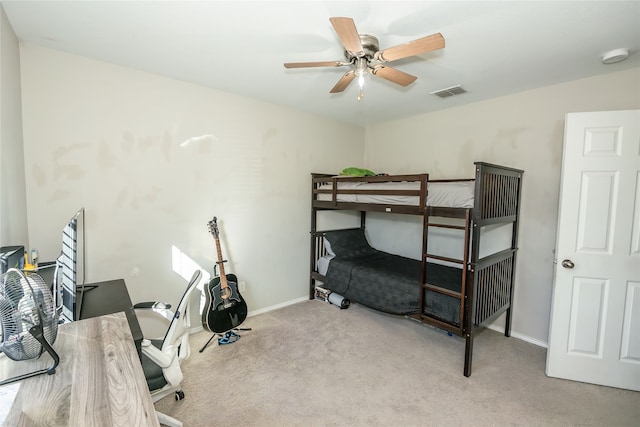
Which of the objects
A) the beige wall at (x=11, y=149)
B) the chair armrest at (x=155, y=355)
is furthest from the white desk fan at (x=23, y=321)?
the beige wall at (x=11, y=149)

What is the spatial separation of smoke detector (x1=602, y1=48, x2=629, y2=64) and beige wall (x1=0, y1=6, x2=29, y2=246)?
12.8ft

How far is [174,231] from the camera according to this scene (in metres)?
2.77

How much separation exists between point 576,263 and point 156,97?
377 cm

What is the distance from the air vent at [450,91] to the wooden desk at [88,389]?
3125mm

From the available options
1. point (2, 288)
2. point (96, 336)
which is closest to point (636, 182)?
point (96, 336)

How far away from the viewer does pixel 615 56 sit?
2053 millimetres

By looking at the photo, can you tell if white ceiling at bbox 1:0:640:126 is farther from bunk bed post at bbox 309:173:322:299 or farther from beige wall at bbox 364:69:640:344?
bunk bed post at bbox 309:173:322:299

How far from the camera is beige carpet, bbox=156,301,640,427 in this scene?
188cm

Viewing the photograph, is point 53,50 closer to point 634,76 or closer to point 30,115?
point 30,115

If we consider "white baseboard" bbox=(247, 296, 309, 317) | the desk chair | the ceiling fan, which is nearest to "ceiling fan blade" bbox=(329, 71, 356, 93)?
the ceiling fan

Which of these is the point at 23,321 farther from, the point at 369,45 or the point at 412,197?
the point at 412,197

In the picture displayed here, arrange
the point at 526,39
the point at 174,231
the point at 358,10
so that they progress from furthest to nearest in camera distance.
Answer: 1. the point at 174,231
2. the point at 526,39
3. the point at 358,10

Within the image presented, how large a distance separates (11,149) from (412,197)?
2.94m

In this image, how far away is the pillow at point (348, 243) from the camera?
373cm
